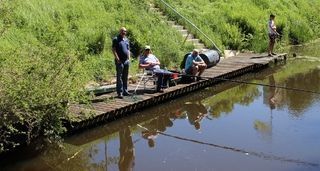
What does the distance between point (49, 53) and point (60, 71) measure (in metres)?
0.53

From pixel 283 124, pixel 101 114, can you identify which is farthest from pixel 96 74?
pixel 283 124

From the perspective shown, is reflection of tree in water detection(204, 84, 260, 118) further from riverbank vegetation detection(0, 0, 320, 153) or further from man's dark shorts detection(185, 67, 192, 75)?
riverbank vegetation detection(0, 0, 320, 153)

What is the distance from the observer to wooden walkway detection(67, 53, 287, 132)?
12.9m

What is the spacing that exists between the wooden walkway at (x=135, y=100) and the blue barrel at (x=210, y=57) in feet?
0.66

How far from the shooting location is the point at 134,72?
17719mm

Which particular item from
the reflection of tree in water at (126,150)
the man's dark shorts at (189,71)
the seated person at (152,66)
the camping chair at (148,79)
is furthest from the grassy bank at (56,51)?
the man's dark shorts at (189,71)

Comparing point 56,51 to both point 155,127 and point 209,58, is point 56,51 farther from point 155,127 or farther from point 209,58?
point 209,58

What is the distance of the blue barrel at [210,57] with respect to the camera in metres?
19.6

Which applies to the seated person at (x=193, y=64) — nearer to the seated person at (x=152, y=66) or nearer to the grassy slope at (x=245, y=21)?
the seated person at (x=152, y=66)

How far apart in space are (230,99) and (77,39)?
17.8 feet

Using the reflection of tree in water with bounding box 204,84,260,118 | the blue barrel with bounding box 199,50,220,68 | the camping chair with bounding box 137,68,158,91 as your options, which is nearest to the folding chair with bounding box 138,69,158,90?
the camping chair with bounding box 137,68,158,91

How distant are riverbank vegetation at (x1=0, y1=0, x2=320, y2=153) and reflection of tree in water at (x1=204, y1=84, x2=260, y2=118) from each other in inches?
112

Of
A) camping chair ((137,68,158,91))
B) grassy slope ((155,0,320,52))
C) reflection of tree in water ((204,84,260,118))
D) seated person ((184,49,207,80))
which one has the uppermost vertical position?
grassy slope ((155,0,320,52))

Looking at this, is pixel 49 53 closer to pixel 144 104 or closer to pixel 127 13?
pixel 144 104
